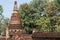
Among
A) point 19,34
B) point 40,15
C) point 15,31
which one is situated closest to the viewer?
point 19,34

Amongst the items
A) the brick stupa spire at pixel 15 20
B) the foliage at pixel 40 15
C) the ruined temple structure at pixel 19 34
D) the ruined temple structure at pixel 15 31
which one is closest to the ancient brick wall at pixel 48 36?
the ruined temple structure at pixel 19 34

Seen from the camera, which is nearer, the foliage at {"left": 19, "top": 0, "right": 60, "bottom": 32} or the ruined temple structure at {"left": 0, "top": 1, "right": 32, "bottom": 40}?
the ruined temple structure at {"left": 0, "top": 1, "right": 32, "bottom": 40}

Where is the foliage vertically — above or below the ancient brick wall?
above

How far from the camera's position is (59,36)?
2992 centimetres

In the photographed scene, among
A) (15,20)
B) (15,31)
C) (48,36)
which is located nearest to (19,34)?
(15,31)

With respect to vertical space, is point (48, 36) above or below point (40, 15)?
below

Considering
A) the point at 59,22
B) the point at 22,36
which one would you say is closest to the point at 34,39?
the point at 22,36

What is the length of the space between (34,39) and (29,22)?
23309 millimetres

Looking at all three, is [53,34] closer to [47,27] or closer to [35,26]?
[47,27]

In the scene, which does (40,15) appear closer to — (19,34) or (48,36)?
(19,34)

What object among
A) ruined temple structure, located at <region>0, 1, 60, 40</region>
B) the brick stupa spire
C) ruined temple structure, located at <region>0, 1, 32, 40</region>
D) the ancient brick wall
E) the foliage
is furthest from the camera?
the foliage

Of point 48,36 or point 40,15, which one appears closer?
point 48,36

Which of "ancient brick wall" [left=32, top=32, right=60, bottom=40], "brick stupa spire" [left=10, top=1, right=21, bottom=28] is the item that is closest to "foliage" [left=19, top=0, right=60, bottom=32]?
"brick stupa spire" [left=10, top=1, right=21, bottom=28]

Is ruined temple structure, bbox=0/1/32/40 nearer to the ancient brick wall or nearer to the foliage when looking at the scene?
the ancient brick wall
